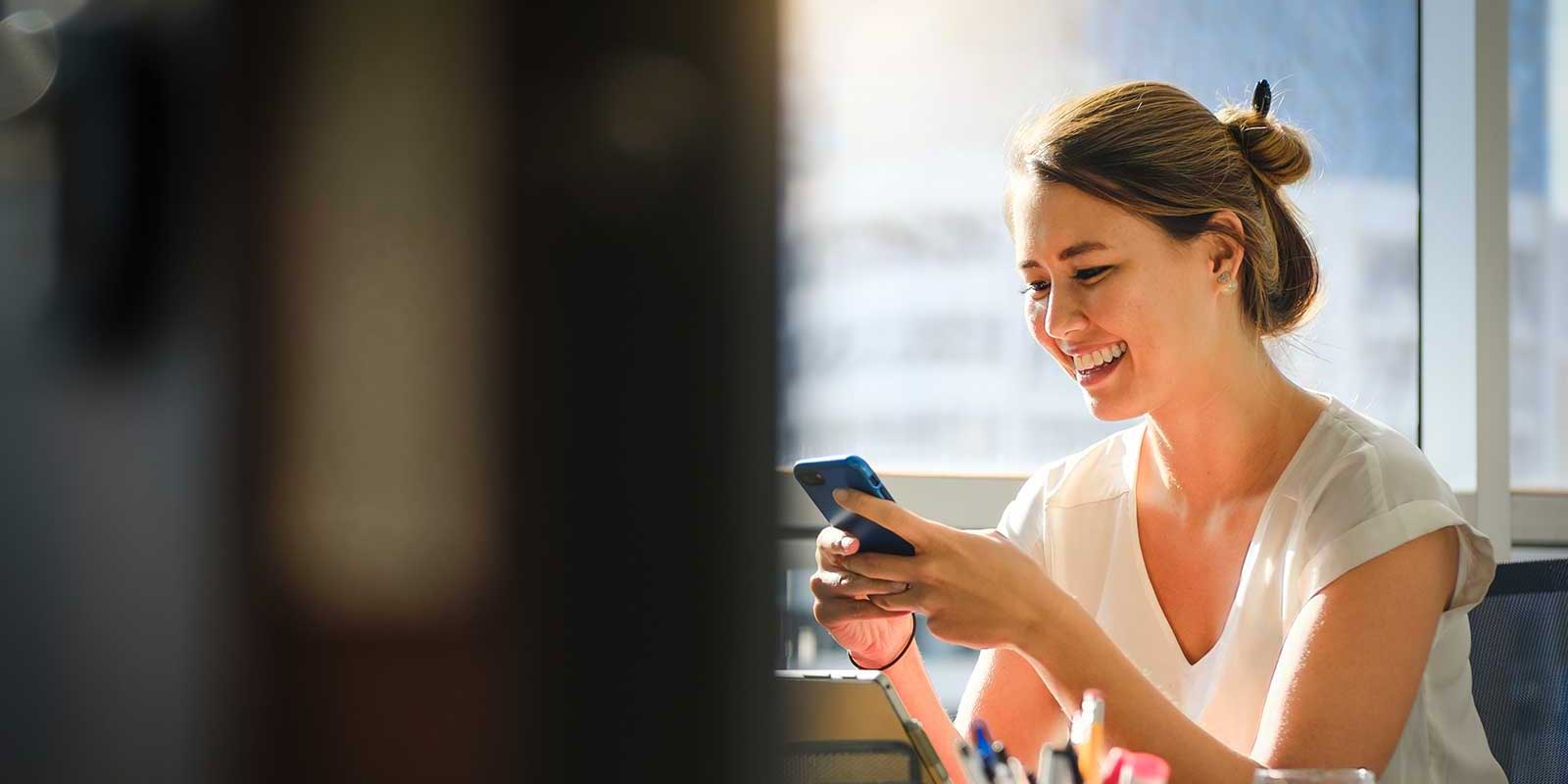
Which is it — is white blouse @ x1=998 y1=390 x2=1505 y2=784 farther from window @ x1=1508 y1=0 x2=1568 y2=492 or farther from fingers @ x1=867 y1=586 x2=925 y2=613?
window @ x1=1508 y1=0 x2=1568 y2=492

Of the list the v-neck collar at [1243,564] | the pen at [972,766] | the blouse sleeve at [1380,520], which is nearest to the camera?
the pen at [972,766]

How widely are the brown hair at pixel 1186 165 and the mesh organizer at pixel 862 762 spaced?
0.70 metres

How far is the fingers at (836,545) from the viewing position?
38.7 inches

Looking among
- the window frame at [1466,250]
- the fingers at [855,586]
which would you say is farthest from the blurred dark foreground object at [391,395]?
the window frame at [1466,250]

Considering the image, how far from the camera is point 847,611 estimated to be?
101 cm

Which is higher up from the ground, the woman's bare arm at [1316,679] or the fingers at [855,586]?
the fingers at [855,586]

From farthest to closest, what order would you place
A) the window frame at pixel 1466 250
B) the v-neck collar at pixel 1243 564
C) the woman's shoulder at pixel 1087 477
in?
the window frame at pixel 1466 250, the woman's shoulder at pixel 1087 477, the v-neck collar at pixel 1243 564

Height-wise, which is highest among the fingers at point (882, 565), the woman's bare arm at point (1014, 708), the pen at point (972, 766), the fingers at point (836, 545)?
the fingers at point (836, 545)

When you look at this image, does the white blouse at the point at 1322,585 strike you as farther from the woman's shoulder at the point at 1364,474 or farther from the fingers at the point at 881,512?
the fingers at the point at 881,512

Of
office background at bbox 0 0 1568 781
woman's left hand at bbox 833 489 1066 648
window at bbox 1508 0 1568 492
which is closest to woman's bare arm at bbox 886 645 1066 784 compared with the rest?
woman's left hand at bbox 833 489 1066 648

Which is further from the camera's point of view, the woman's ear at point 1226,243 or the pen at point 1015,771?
the woman's ear at point 1226,243

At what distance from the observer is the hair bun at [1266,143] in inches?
48.9

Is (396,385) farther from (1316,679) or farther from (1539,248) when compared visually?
(1539,248)

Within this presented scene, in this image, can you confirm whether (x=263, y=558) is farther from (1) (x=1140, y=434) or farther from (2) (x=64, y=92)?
(1) (x=1140, y=434)
